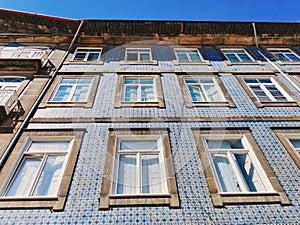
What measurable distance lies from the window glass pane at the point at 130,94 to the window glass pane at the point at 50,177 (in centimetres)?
312

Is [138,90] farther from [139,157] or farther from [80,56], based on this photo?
[80,56]

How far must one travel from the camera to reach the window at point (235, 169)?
4.95 meters

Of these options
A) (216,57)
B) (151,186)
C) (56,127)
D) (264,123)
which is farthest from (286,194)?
(216,57)

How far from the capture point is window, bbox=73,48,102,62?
35.0 feet

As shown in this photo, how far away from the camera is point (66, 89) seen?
27.9ft

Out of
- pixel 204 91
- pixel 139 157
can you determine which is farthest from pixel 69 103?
pixel 204 91

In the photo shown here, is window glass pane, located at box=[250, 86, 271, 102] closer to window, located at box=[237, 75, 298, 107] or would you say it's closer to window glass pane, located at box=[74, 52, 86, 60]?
window, located at box=[237, 75, 298, 107]

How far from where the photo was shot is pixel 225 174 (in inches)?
221

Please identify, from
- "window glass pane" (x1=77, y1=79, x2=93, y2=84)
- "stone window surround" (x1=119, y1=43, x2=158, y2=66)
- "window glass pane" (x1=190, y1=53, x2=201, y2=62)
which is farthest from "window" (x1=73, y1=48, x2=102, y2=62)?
"window glass pane" (x1=190, y1=53, x2=201, y2=62)

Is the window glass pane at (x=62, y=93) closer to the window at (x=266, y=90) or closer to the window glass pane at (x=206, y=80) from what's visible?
the window glass pane at (x=206, y=80)

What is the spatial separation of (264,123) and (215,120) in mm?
1482

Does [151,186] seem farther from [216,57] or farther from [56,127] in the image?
[216,57]

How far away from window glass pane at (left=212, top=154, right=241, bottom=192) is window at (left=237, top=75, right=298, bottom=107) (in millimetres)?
2797

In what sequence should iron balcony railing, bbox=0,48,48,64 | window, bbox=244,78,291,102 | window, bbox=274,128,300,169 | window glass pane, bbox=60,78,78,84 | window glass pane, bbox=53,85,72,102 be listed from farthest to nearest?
1. iron balcony railing, bbox=0,48,48,64
2. window glass pane, bbox=60,78,78,84
3. window, bbox=244,78,291,102
4. window glass pane, bbox=53,85,72,102
5. window, bbox=274,128,300,169
